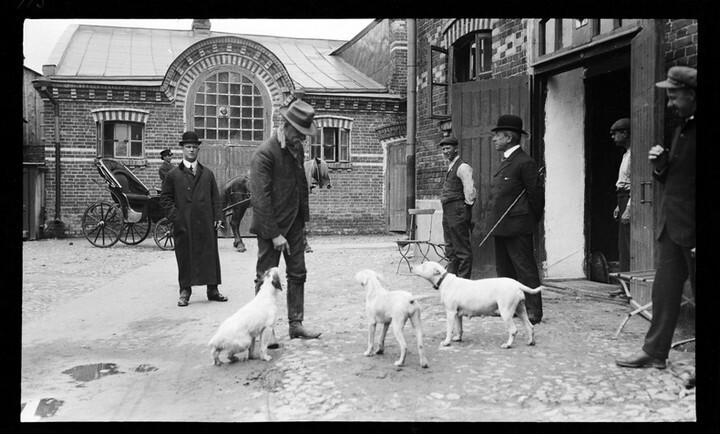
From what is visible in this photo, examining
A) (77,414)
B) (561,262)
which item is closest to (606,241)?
(561,262)

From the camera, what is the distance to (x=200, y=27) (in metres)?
17.7

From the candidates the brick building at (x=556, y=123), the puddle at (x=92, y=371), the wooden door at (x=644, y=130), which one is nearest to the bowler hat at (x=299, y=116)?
the puddle at (x=92, y=371)

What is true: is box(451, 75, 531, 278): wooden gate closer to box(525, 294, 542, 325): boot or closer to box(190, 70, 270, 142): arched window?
box(525, 294, 542, 325): boot

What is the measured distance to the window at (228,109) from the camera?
15664 mm

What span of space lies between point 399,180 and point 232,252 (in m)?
5.73

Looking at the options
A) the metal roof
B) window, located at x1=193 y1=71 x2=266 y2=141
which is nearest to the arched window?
window, located at x1=193 y1=71 x2=266 y2=141

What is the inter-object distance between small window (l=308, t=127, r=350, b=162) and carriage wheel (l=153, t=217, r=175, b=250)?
16.2 ft

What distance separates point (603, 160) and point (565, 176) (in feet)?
1.90

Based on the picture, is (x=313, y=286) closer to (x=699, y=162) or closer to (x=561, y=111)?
(x=561, y=111)

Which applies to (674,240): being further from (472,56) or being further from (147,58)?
(147,58)

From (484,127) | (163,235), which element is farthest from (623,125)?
(163,235)

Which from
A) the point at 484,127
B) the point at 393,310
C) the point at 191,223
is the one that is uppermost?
the point at 484,127

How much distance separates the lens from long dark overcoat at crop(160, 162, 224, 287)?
6418 mm

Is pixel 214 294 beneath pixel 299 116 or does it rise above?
beneath
